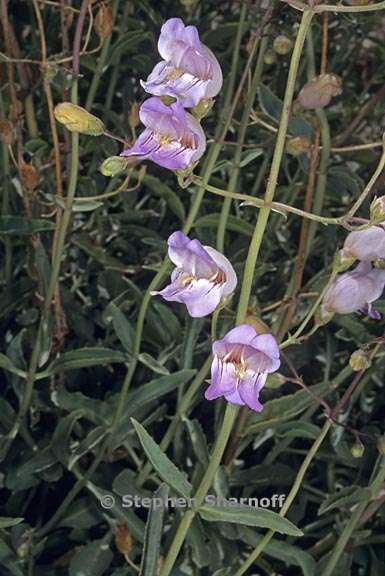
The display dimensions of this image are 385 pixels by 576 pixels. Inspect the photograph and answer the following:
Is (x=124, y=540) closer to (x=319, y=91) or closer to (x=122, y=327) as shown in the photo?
(x=122, y=327)

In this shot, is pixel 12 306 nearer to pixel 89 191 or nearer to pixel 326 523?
pixel 89 191

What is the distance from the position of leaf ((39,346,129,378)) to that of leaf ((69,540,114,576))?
6.2 inches

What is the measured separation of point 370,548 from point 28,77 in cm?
58

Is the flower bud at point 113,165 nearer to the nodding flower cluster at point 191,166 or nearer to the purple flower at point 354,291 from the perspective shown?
the nodding flower cluster at point 191,166

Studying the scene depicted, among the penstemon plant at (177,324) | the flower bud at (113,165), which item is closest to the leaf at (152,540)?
the penstemon plant at (177,324)

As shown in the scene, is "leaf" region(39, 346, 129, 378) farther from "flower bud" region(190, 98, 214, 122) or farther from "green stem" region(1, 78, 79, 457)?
"flower bud" region(190, 98, 214, 122)

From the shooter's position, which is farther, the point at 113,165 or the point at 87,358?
the point at 87,358

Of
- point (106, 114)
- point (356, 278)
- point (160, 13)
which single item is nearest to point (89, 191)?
point (106, 114)

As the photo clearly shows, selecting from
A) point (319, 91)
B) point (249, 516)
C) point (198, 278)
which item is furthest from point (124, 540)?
point (319, 91)

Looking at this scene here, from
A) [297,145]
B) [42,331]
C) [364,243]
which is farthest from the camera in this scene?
[42,331]

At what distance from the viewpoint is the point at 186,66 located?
2.05 ft

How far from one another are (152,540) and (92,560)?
160 mm

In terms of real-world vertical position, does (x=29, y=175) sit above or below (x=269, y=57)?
below

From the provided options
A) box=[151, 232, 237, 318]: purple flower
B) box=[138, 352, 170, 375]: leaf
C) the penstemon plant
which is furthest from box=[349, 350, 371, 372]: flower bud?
box=[138, 352, 170, 375]: leaf
